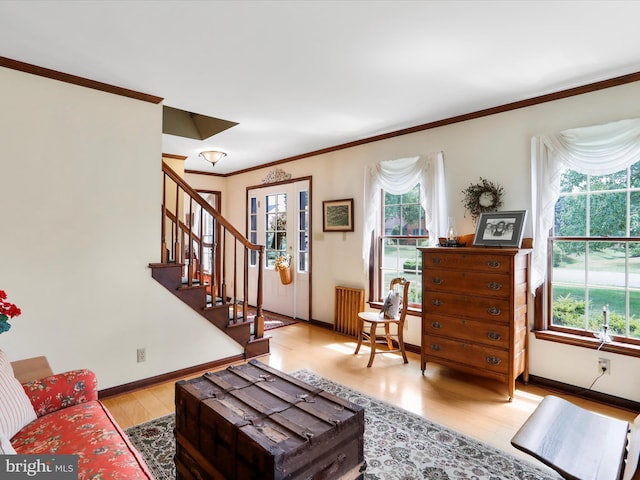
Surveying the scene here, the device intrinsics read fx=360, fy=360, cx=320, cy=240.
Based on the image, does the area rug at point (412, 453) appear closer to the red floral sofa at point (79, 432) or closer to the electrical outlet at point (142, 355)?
the red floral sofa at point (79, 432)

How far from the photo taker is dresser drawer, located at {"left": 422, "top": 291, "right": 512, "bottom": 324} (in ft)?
9.56

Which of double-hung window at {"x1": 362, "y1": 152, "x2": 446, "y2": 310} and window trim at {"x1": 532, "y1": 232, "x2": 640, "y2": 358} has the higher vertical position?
double-hung window at {"x1": 362, "y1": 152, "x2": 446, "y2": 310}

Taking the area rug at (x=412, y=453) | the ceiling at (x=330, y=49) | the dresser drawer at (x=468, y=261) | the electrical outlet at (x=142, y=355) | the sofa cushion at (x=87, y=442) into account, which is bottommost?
the area rug at (x=412, y=453)

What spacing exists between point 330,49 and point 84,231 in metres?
2.27

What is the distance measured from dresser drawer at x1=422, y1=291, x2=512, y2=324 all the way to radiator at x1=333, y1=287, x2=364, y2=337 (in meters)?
→ 1.25

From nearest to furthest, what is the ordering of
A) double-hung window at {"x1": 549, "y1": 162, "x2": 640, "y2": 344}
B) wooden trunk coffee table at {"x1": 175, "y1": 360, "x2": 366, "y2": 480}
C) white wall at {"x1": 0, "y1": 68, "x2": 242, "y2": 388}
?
wooden trunk coffee table at {"x1": 175, "y1": 360, "x2": 366, "y2": 480} < white wall at {"x1": 0, "y1": 68, "x2": 242, "y2": 388} < double-hung window at {"x1": 549, "y1": 162, "x2": 640, "y2": 344}

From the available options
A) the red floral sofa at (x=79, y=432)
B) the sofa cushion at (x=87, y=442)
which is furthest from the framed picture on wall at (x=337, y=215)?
the sofa cushion at (x=87, y=442)

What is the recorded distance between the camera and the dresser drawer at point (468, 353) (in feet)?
9.59

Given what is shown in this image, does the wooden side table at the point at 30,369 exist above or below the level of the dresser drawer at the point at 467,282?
below

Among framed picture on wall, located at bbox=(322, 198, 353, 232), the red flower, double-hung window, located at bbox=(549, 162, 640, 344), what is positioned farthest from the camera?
framed picture on wall, located at bbox=(322, 198, 353, 232)

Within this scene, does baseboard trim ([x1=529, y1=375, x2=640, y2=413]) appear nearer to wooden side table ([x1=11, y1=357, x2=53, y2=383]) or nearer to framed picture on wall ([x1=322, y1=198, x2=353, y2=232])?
framed picture on wall ([x1=322, y1=198, x2=353, y2=232])

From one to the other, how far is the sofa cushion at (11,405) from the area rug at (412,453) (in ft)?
2.31

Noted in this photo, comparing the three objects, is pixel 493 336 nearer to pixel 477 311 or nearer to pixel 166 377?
pixel 477 311

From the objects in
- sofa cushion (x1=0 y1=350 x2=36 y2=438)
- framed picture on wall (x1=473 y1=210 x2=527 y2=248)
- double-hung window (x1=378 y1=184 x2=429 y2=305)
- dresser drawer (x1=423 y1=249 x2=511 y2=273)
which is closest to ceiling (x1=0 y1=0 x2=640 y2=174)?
framed picture on wall (x1=473 y1=210 x2=527 y2=248)
